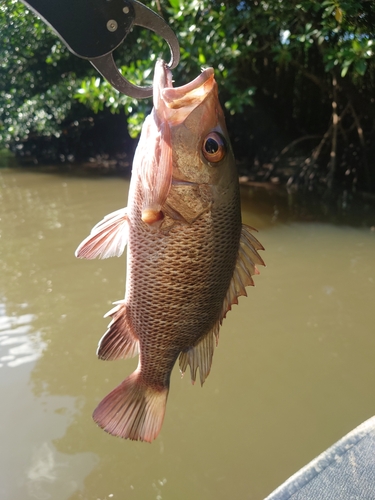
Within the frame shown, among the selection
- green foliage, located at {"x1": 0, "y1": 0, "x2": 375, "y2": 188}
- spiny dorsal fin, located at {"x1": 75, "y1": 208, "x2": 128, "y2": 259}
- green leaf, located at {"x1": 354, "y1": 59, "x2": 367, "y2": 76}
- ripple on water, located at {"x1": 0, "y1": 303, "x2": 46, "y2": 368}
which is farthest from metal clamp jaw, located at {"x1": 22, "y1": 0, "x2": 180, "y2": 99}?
green leaf, located at {"x1": 354, "y1": 59, "x2": 367, "y2": 76}

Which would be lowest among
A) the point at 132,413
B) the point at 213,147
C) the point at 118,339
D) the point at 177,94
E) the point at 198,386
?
the point at 198,386

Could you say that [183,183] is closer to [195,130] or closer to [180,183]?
[180,183]

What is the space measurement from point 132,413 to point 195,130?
848 mm

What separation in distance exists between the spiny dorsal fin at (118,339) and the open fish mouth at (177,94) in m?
0.58

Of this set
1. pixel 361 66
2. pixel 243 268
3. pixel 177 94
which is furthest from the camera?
pixel 361 66

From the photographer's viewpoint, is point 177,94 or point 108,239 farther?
point 108,239

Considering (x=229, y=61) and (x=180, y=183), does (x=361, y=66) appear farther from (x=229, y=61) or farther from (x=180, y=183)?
(x=180, y=183)

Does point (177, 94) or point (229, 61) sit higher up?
point (229, 61)

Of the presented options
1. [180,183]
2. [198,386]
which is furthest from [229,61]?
[180,183]

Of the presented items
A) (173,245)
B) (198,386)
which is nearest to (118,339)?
(173,245)

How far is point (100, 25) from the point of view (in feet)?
3.82

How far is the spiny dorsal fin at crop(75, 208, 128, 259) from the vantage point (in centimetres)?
131

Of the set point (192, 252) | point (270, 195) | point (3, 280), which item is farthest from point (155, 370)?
point (270, 195)

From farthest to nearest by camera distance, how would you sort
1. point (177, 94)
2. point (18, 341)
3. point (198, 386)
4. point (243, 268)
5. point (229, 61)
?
point (229, 61) → point (18, 341) → point (198, 386) → point (243, 268) → point (177, 94)
